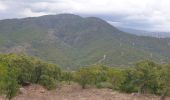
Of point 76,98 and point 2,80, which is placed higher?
point 2,80

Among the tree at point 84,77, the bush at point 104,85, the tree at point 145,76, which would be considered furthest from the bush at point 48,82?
the tree at point 145,76

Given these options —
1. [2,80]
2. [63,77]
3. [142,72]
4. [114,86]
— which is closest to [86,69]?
[114,86]

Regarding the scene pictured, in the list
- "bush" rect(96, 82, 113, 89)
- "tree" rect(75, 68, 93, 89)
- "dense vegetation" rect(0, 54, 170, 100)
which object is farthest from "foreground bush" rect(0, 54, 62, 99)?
"bush" rect(96, 82, 113, 89)

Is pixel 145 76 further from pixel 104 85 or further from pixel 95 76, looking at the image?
pixel 95 76

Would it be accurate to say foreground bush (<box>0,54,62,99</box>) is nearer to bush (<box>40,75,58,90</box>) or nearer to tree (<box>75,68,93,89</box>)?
bush (<box>40,75,58,90</box>)

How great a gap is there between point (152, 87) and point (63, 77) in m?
38.8

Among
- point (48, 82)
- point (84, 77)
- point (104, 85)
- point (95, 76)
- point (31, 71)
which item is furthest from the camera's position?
point (95, 76)

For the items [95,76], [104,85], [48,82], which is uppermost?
[95,76]

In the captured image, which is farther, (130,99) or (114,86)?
(114,86)

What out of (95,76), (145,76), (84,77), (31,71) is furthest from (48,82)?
(145,76)

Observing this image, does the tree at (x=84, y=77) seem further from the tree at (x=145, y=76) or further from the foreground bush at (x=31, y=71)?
the tree at (x=145, y=76)

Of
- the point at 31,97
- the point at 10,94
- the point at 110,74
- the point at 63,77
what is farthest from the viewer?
the point at 63,77

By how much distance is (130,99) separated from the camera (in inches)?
2953

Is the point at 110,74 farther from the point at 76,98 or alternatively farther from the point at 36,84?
the point at 76,98
